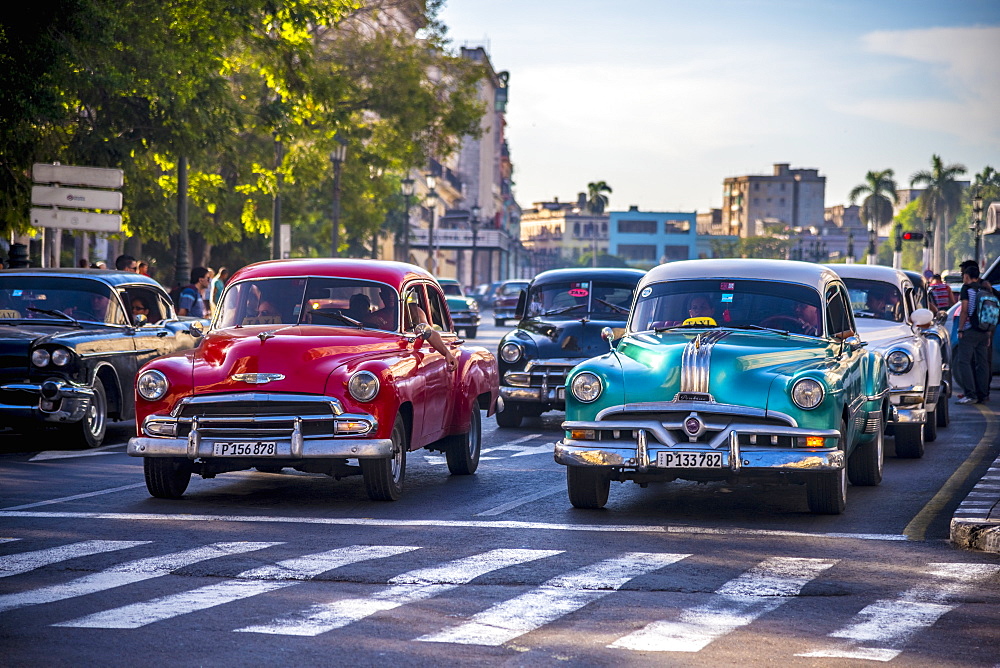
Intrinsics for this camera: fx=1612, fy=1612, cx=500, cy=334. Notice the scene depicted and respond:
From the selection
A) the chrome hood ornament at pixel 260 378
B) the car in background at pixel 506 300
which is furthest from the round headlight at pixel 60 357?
the car in background at pixel 506 300

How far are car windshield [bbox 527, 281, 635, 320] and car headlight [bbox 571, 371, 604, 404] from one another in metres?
8.08

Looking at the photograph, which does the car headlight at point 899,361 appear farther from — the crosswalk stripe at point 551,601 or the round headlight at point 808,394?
the crosswalk stripe at point 551,601

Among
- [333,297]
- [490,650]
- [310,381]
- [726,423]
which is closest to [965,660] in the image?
[490,650]

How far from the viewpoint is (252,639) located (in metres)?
6.75

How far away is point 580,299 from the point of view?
→ 19.3 metres

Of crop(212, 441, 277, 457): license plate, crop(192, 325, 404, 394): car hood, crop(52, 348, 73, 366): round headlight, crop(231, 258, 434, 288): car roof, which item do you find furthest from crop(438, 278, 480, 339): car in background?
crop(212, 441, 277, 457): license plate

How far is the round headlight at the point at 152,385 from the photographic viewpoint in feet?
36.6

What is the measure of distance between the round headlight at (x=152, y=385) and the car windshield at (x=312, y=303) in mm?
1224

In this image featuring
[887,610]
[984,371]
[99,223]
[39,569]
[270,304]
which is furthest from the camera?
[99,223]

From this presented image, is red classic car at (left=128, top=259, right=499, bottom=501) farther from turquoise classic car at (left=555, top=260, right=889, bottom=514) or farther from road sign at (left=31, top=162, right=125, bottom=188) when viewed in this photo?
road sign at (left=31, top=162, right=125, bottom=188)

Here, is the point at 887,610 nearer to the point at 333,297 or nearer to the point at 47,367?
the point at 333,297

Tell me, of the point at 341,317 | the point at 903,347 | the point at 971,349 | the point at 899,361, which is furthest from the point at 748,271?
the point at 971,349

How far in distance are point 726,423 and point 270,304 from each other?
151 inches

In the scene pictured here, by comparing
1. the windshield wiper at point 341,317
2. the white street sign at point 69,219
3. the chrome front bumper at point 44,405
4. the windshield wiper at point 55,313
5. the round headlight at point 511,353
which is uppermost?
the white street sign at point 69,219
